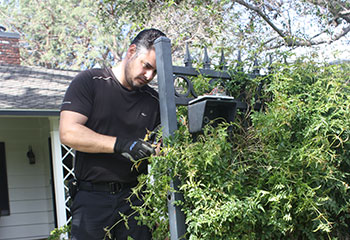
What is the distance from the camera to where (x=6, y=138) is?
8375mm

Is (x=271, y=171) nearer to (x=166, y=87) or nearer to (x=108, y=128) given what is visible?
(x=166, y=87)

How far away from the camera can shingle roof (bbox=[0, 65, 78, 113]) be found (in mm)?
6797

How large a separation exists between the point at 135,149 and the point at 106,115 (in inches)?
18.3

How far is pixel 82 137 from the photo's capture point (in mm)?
2357

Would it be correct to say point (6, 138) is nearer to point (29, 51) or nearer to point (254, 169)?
point (254, 169)

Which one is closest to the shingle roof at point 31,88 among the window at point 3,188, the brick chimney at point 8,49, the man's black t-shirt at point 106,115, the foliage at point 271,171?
the brick chimney at point 8,49

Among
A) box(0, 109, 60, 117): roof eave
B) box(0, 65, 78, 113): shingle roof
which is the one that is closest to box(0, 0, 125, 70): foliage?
box(0, 65, 78, 113): shingle roof

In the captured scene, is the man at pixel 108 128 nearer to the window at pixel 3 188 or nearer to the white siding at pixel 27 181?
the white siding at pixel 27 181

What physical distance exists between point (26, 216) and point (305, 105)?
24.9ft

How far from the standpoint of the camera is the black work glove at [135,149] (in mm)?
2217

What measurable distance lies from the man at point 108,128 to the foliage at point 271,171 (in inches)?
15.6

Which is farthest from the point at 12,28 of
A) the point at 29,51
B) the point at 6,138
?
the point at 6,138

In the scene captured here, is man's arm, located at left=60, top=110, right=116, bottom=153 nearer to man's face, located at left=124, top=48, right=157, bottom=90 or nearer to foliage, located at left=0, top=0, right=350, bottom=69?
man's face, located at left=124, top=48, right=157, bottom=90

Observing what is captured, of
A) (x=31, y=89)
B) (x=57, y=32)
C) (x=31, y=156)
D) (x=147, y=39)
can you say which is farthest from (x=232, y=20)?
(x=57, y=32)
